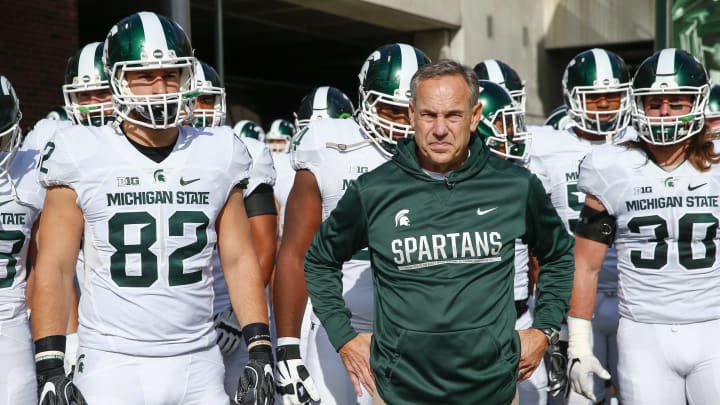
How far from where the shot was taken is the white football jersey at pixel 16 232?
140 inches

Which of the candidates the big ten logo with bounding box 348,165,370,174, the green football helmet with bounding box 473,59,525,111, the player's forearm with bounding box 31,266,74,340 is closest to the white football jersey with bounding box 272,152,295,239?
the green football helmet with bounding box 473,59,525,111

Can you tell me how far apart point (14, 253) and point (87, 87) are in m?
1.47

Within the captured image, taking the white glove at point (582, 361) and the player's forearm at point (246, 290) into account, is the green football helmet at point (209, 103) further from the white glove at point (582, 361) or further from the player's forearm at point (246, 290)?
the white glove at point (582, 361)

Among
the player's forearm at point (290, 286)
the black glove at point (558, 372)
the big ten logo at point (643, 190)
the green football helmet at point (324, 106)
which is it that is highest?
the green football helmet at point (324, 106)

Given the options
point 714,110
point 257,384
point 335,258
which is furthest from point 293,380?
point 714,110

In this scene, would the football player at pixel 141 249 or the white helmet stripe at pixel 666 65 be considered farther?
the white helmet stripe at pixel 666 65

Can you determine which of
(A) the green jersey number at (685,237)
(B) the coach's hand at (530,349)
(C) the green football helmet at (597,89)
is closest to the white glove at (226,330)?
(B) the coach's hand at (530,349)

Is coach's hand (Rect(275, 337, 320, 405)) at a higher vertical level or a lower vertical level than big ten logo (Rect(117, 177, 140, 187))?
lower

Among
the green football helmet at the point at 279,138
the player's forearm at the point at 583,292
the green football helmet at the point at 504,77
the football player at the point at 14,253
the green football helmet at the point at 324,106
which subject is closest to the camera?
the football player at the point at 14,253

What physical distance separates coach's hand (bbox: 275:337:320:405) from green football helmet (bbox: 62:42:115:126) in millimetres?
1782

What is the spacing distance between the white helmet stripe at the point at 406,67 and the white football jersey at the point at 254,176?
699 mm

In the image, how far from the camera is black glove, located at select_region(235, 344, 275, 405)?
3.13 metres

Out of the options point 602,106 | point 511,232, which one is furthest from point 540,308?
point 602,106

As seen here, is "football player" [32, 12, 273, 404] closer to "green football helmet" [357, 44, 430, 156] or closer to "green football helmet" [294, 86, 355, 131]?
"green football helmet" [357, 44, 430, 156]
